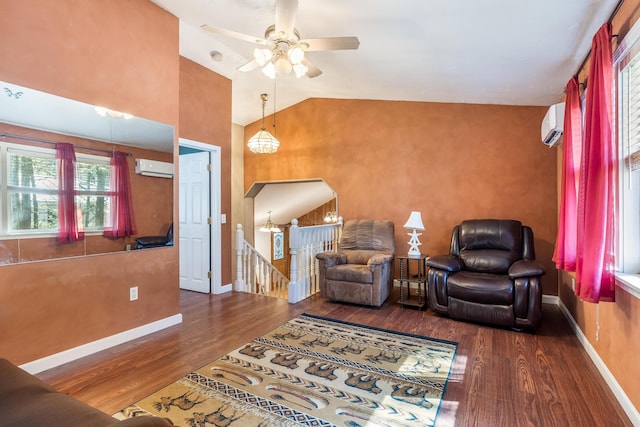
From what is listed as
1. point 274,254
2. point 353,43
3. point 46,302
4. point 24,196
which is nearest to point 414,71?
point 353,43

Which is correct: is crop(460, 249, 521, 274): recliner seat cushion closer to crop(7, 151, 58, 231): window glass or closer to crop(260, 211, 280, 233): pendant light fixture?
crop(7, 151, 58, 231): window glass

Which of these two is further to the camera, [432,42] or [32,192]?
[432,42]

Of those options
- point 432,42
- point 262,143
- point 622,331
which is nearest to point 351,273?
point 262,143

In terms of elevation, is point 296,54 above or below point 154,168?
above

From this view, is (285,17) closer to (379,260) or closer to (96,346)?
(379,260)

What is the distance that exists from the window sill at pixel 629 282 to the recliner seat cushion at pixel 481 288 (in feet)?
3.66

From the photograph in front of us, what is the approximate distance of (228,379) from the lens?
2.31 meters

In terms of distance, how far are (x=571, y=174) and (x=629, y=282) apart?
1.27m

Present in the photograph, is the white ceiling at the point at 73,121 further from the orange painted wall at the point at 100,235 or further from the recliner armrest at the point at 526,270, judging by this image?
the recliner armrest at the point at 526,270

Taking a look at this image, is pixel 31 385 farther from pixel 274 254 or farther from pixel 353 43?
pixel 274 254

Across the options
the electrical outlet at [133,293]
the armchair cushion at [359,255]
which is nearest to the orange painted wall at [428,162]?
A: the armchair cushion at [359,255]

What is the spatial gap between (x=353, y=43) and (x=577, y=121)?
2057mm

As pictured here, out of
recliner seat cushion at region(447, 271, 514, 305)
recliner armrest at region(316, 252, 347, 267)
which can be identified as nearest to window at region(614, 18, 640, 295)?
recliner seat cushion at region(447, 271, 514, 305)

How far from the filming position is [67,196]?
8.59 ft
